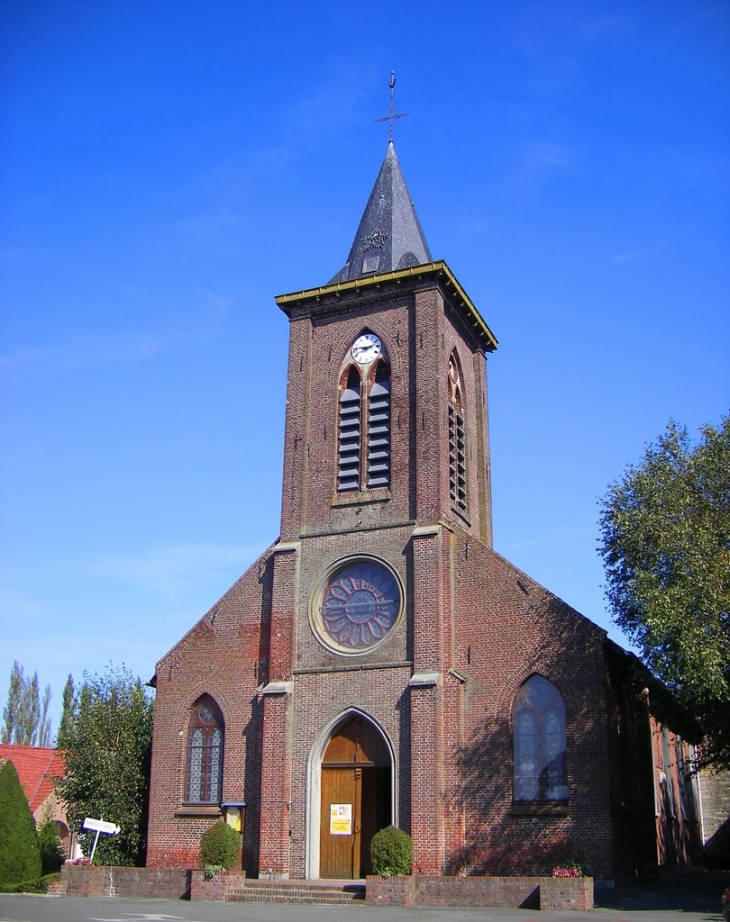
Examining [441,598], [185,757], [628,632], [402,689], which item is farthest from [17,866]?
[628,632]

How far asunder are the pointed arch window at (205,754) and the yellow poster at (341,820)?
3.22 m

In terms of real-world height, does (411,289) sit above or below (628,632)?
above

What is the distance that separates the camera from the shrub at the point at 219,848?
938 inches

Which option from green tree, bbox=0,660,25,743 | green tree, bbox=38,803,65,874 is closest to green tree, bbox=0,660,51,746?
green tree, bbox=0,660,25,743

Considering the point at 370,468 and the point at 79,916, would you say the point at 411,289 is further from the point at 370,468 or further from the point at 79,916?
the point at 79,916

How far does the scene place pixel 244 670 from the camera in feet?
88.8

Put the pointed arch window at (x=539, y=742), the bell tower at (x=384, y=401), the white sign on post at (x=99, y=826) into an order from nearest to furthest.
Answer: the pointed arch window at (x=539, y=742)
the white sign on post at (x=99, y=826)
the bell tower at (x=384, y=401)

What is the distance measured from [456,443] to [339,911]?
13686 millimetres

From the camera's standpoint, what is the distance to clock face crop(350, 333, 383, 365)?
2944 cm

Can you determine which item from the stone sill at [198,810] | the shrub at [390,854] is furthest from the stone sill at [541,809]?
the stone sill at [198,810]

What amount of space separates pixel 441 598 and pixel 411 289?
366 inches

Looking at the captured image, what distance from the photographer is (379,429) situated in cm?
2852

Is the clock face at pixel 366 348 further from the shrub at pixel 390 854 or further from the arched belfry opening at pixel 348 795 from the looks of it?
the shrub at pixel 390 854

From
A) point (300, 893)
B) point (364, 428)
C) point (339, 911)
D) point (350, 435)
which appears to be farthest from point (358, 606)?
point (339, 911)
